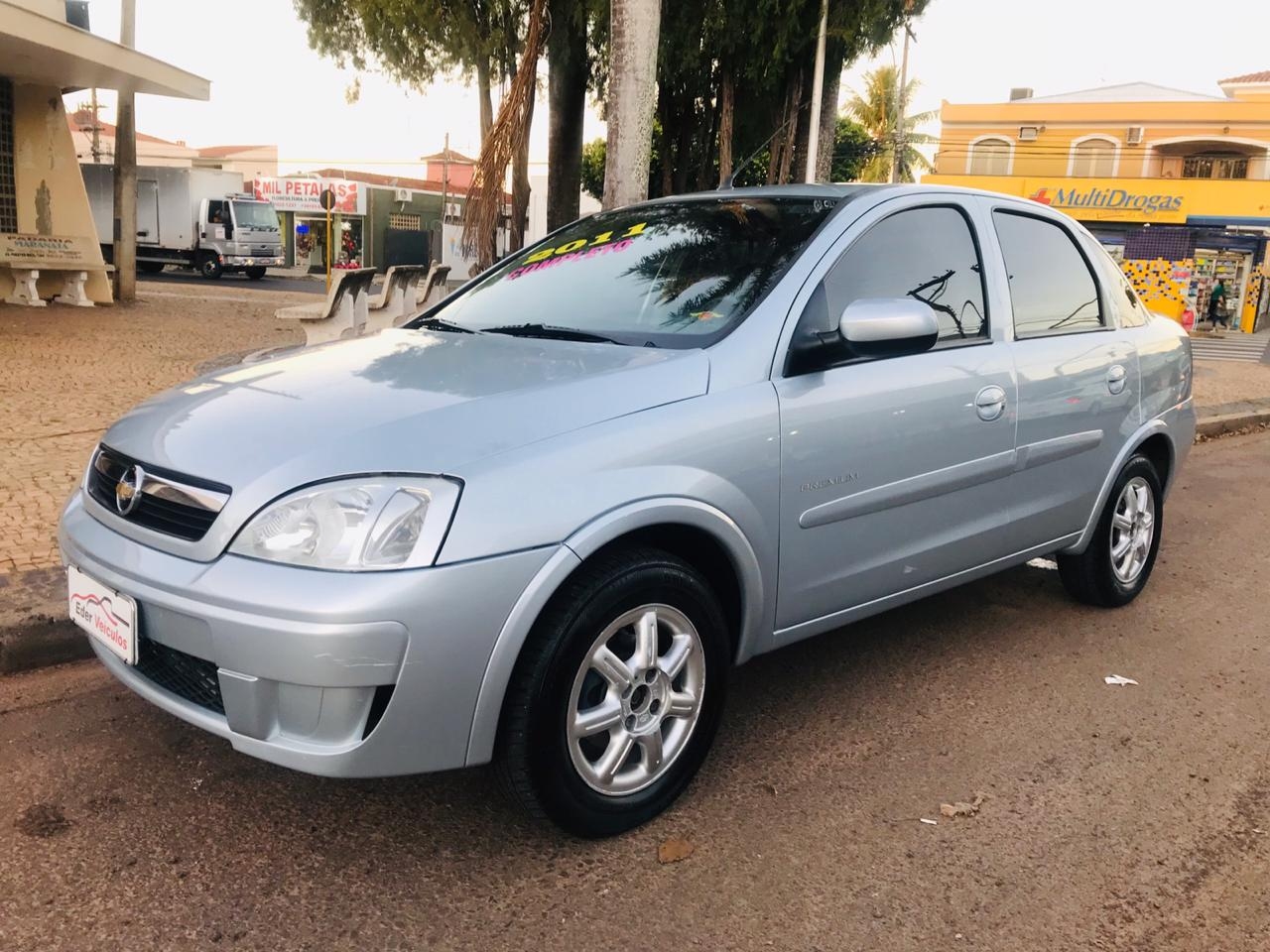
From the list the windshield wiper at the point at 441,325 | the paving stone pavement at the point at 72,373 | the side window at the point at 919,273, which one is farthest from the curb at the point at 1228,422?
the paving stone pavement at the point at 72,373

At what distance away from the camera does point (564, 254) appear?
12.9 ft

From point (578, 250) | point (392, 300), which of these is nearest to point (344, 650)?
point (578, 250)

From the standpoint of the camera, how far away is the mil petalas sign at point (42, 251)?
14.8 meters

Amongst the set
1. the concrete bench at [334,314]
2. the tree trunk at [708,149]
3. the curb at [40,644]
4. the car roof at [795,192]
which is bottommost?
the curb at [40,644]

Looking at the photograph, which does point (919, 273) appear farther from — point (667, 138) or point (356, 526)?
point (667, 138)

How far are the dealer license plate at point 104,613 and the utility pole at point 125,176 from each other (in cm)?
1448

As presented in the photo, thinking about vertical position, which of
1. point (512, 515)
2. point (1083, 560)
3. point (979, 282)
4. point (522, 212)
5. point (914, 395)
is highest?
point (522, 212)

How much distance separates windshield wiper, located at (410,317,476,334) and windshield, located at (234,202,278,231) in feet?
89.2

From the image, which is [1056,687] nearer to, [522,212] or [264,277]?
[522,212]

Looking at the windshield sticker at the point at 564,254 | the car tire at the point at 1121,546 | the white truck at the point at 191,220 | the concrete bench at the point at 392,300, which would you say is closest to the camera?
the windshield sticker at the point at 564,254

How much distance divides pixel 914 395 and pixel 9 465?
190 inches

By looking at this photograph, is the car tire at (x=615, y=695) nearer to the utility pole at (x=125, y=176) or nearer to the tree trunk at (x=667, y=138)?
the tree trunk at (x=667, y=138)

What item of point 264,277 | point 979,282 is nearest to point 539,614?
point 979,282

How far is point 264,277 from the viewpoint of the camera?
3209cm
